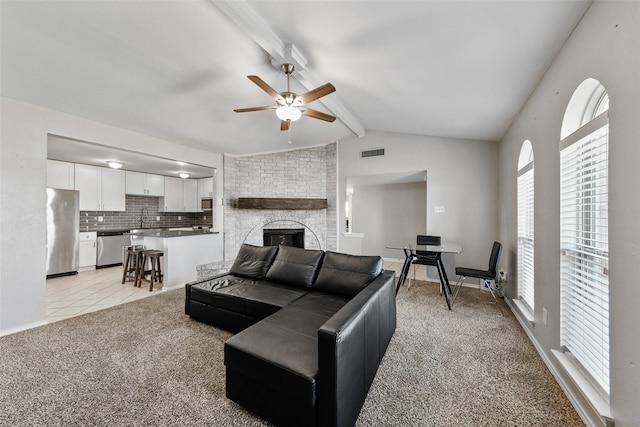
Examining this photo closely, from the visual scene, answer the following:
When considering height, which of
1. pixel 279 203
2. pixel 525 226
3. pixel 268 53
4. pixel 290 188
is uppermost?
pixel 268 53

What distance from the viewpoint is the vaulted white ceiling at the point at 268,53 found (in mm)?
1668

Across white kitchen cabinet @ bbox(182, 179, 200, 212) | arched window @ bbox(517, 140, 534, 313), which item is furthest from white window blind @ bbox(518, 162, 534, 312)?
white kitchen cabinet @ bbox(182, 179, 200, 212)

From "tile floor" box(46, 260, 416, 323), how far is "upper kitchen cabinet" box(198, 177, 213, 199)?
8.75 ft

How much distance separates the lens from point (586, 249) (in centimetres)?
161

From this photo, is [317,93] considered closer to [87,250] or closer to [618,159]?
[618,159]

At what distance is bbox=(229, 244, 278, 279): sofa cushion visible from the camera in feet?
10.1

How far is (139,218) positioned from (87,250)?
1.38 m

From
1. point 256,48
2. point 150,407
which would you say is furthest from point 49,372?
point 256,48

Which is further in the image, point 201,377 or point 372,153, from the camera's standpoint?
point 372,153

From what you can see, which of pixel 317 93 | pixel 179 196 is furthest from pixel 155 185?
pixel 317 93

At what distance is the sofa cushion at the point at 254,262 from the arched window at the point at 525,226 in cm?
289

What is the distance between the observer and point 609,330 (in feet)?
4.17

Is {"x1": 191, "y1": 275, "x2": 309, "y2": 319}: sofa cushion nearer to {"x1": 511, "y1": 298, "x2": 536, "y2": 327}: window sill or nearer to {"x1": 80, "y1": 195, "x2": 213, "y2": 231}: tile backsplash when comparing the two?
{"x1": 511, "y1": 298, "x2": 536, "y2": 327}: window sill

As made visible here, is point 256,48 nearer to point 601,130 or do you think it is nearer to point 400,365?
point 601,130
